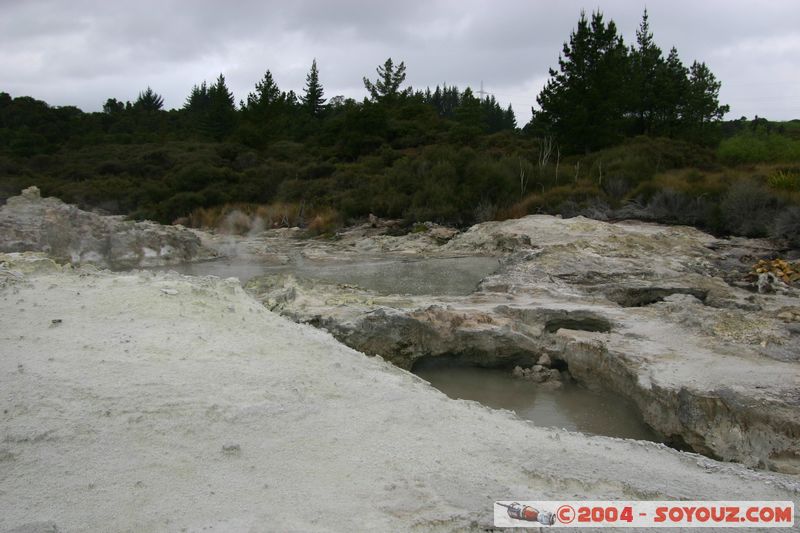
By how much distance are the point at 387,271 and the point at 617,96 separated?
17682 millimetres

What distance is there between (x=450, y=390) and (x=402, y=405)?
168cm

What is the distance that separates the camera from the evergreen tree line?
24125 millimetres

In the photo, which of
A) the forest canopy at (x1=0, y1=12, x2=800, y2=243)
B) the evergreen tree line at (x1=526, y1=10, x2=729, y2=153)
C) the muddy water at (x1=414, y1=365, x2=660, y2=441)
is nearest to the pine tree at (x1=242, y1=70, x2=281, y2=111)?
the forest canopy at (x1=0, y1=12, x2=800, y2=243)

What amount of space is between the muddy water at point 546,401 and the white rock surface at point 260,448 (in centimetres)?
96

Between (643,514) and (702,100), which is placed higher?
(702,100)

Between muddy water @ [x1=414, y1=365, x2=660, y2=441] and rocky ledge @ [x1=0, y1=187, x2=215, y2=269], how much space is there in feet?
28.1

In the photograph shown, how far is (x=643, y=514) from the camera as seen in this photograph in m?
2.69

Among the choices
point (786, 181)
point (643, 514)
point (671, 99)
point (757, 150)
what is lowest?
point (643, 514)

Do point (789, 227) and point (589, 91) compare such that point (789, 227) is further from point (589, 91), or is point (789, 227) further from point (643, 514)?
point (589, 91)

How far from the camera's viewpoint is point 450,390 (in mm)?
5164

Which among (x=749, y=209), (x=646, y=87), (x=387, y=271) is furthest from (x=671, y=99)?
(x=387, y=271)

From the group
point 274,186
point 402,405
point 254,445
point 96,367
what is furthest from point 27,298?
point 274,186

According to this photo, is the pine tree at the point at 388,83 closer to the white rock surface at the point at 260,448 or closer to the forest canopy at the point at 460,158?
the forest canopy at the point at 460,158

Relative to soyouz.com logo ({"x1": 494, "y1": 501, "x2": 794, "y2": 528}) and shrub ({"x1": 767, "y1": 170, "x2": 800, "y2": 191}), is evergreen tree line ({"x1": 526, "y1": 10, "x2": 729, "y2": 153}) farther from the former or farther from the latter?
soyouz.com logo ({"x1": 494, "y1": 501, "x2": 794, "y2": 528})
